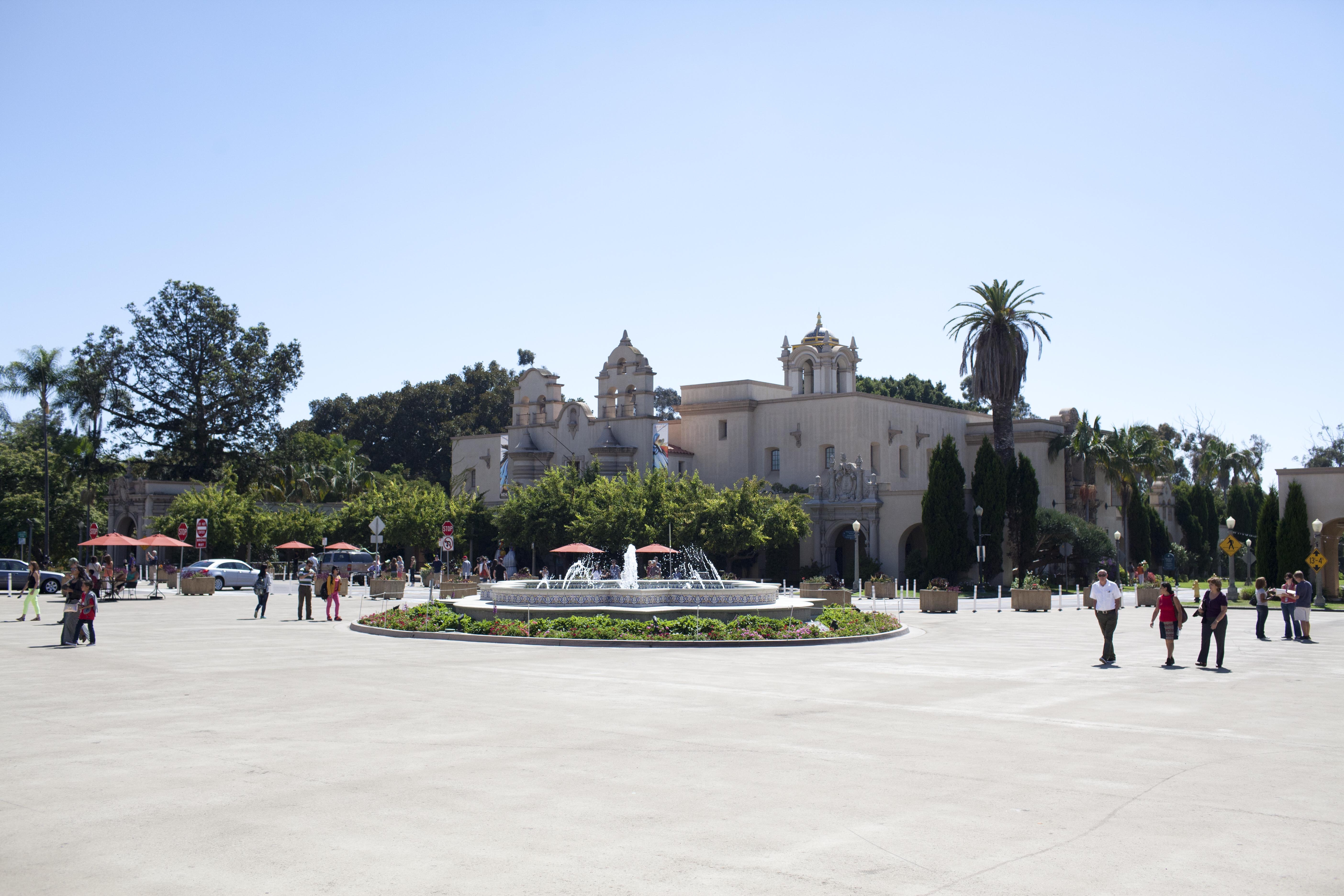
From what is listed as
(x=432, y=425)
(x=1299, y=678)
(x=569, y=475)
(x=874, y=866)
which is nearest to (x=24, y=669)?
(x=874, y=866)

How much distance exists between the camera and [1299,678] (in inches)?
705

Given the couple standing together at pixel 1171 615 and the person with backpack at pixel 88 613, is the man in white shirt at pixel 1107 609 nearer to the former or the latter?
the couple standing together at pixel 1171 615

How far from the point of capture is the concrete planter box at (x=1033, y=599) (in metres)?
39.3

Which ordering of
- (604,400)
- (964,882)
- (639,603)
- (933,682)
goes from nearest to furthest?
(964,882)
(933,682)
(639,603)
(604,400)

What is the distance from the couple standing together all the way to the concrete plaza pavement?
2.17ft

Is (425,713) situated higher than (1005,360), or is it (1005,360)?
(1005,360)

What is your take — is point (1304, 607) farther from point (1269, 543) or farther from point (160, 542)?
point (160, 542)

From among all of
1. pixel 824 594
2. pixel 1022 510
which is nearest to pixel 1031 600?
pixel 824 594

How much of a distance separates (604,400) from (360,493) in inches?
686

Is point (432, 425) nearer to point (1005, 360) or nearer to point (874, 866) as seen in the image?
point (1005, 360)

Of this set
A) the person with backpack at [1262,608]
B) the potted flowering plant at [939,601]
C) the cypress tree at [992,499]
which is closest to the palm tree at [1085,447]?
the cypress tree at [992,499]

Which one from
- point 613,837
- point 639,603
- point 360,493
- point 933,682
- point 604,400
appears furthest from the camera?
point 360,493

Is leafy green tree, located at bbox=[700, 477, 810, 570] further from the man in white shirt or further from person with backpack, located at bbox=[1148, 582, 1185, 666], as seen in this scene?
person with backpack, located at bbox=[1148, 582, 1185, 666]

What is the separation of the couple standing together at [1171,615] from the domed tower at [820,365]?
41.9m
